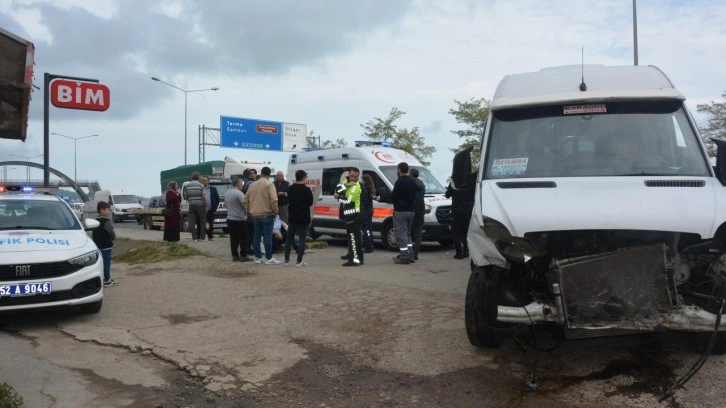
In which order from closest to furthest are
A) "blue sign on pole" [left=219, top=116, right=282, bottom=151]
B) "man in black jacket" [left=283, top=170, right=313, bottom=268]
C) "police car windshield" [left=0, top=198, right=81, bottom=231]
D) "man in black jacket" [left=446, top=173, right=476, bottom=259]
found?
"police car windshield" [left=0, top=198, right=81, bottom=231], "man in black jacket" [left=283, top=170, right=313, bottom=268], "man in black jacket" [left=446, top=173, right=476, bottom=259], "blue sign on pole" [left=219, top=116, right=282, bottom=151]

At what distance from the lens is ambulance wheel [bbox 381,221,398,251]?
13.8 m

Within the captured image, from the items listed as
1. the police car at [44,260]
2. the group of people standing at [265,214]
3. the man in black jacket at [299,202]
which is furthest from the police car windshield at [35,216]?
the man in black jacket at [299,202]

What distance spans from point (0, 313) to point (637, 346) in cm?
663

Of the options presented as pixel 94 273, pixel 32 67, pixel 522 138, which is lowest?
pixel 94 273

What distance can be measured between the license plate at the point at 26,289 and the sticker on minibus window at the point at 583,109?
5.91m

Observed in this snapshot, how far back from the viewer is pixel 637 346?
5473mm

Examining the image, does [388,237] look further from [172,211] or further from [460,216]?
[172,211]

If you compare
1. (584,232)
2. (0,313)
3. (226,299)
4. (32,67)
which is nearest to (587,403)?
(584,232)

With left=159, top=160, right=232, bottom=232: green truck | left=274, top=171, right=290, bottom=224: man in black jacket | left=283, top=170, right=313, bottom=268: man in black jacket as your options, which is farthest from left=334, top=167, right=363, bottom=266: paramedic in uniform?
left=159, top=160, right=232, bottom=232: green truck

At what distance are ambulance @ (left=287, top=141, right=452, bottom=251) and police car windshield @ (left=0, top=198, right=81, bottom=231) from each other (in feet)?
22.7

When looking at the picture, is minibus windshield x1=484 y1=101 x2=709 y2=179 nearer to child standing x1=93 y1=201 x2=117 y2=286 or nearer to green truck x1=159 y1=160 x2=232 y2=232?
child standing x1=93 y1=201 x2=117 y2=286

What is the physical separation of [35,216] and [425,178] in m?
9.02

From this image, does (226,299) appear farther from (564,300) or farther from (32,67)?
(564,300)

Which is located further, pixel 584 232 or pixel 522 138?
pixel 522 138
